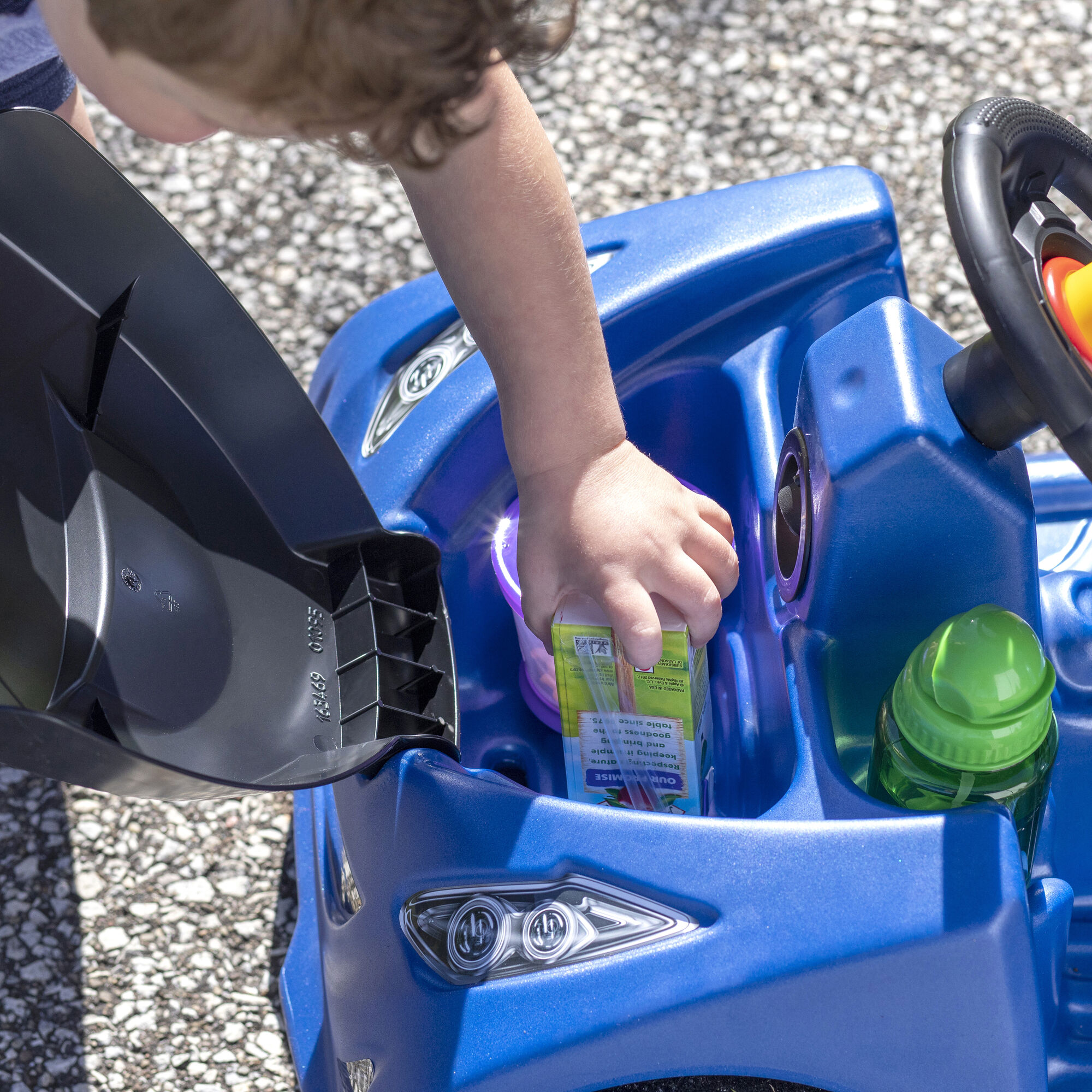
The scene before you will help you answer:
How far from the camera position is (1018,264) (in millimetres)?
592

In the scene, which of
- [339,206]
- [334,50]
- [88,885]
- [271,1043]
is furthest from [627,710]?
[339,206]

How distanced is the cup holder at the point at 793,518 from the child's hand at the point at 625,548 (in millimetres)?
36

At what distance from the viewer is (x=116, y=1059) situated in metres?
1.09

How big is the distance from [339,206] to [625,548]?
43.9 inches

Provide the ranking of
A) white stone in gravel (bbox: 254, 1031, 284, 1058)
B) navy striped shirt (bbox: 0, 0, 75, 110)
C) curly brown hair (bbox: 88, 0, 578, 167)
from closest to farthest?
curly brown hair (bbox: 88, 0, 578, 167), navy striped shirt (bbox: 0, 0, 75, 110), white stone in gravel (bbox: 254, 1031, 284, 1058)

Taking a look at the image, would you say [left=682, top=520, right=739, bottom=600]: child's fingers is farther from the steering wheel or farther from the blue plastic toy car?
the steering wheel

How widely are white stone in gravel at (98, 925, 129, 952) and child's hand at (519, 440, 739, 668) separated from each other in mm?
629

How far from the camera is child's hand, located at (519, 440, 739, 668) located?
2.41 feet

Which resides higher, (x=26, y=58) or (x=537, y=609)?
(x=26, y=58)

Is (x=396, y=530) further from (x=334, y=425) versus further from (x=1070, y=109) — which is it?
(x=1070, y=109)

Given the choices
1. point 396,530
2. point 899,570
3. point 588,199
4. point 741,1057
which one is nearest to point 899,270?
point 899,570

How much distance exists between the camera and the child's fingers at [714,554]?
0.77 meters

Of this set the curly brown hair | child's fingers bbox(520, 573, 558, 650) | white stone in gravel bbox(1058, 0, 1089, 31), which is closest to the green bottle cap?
child's fingers bbox(520, 573, 558, 650)

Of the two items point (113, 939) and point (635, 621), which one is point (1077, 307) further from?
point (113, 939)
